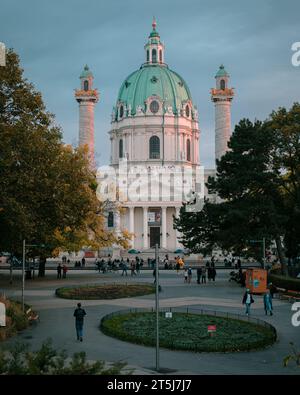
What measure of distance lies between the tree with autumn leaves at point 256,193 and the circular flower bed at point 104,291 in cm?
851

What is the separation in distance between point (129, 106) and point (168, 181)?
18.7 meters

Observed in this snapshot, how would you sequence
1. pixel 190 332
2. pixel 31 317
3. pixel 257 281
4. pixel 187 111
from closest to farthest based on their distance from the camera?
pixel 190 332 → pixel 31 317 → pixel 257 281 → pixel 187 111

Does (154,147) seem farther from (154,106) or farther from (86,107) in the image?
(86,107)

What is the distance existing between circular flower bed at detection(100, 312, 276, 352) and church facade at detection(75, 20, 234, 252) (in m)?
66.4

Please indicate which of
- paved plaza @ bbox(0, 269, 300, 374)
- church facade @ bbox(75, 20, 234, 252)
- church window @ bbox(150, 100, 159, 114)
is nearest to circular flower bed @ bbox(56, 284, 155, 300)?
paved plaza @ bbox(0, 269, 300, 374)

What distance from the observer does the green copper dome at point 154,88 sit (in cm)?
10750

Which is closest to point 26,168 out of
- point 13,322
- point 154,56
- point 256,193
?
point 13,322

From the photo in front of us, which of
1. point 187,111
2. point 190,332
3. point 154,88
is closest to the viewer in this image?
point 190,332

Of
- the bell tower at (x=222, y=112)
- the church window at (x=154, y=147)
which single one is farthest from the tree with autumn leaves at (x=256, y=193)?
the church window at (x=154, y=147)

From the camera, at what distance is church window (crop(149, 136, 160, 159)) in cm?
10450

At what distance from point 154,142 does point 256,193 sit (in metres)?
62.0

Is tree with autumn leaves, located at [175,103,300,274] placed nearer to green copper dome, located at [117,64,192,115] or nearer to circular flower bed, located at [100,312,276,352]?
circular flower bed, located at [100,312,276,352]

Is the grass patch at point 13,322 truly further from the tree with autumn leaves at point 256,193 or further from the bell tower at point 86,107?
the bell tower at point 86,107

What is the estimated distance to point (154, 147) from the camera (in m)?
105
